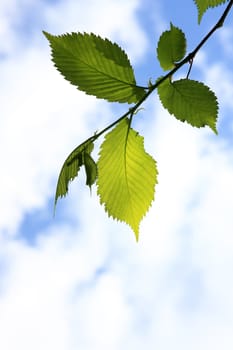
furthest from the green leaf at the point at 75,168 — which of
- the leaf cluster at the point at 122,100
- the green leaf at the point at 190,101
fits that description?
the green leaf at the point at 190,101

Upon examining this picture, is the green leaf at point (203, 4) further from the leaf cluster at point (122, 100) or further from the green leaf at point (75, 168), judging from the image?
the green leaf at point (75, 168)

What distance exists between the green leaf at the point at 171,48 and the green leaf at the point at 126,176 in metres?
0.09

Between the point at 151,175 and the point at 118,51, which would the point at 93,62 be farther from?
the point at 151,175

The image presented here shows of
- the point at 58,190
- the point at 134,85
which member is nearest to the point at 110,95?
the point at 134,85

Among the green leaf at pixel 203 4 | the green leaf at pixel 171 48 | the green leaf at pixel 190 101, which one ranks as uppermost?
the green leaf at pixel 203 4

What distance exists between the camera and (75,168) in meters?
0.69

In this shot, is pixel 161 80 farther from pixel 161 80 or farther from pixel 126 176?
pixel 126 176

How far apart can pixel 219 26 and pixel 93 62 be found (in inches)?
6.0

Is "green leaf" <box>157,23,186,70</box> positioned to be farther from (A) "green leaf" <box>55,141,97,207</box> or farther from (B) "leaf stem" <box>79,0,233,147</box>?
(A) "green leaf" <box>55,141,97,207</box>

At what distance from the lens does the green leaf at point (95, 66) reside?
68cm

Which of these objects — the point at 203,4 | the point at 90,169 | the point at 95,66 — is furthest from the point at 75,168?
the point at 203,4

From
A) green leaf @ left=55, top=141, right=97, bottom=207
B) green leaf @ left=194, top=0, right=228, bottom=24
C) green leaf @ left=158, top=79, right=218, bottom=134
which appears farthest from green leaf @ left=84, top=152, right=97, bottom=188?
green leaf @ left=194, top=0, right=228, bottom=24

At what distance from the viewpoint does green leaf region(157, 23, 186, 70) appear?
2.34 ft

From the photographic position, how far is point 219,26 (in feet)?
2.21
